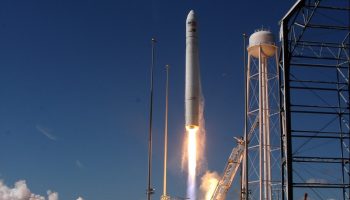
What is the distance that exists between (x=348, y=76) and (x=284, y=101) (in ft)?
16.7

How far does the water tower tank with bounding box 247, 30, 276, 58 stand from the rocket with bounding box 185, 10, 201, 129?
873cm

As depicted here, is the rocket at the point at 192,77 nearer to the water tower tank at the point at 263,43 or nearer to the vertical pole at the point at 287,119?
the water tower tank at the point at 263,43

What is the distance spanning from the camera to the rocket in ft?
164

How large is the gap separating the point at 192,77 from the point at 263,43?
11.7 metres

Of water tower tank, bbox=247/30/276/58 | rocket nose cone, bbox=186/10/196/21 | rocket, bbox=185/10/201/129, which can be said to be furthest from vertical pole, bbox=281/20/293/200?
water tower tank, bbox=247/30/276/58

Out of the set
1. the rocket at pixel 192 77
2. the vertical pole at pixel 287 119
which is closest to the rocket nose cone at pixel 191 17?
the rocket at pixel 192 77

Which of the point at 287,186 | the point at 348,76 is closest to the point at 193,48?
the point at 348,76

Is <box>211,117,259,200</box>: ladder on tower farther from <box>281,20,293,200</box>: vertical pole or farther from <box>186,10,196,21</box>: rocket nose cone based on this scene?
<box>281,20,293,200</box>: vertical pole

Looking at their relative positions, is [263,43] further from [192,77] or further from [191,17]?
[192,77]

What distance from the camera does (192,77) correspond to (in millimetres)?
51469

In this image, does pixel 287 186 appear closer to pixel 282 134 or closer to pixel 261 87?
pixel 282 134

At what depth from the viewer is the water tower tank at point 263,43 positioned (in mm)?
59969

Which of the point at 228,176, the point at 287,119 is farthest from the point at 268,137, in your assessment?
the point at 287,119

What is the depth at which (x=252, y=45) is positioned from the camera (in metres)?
60.3
